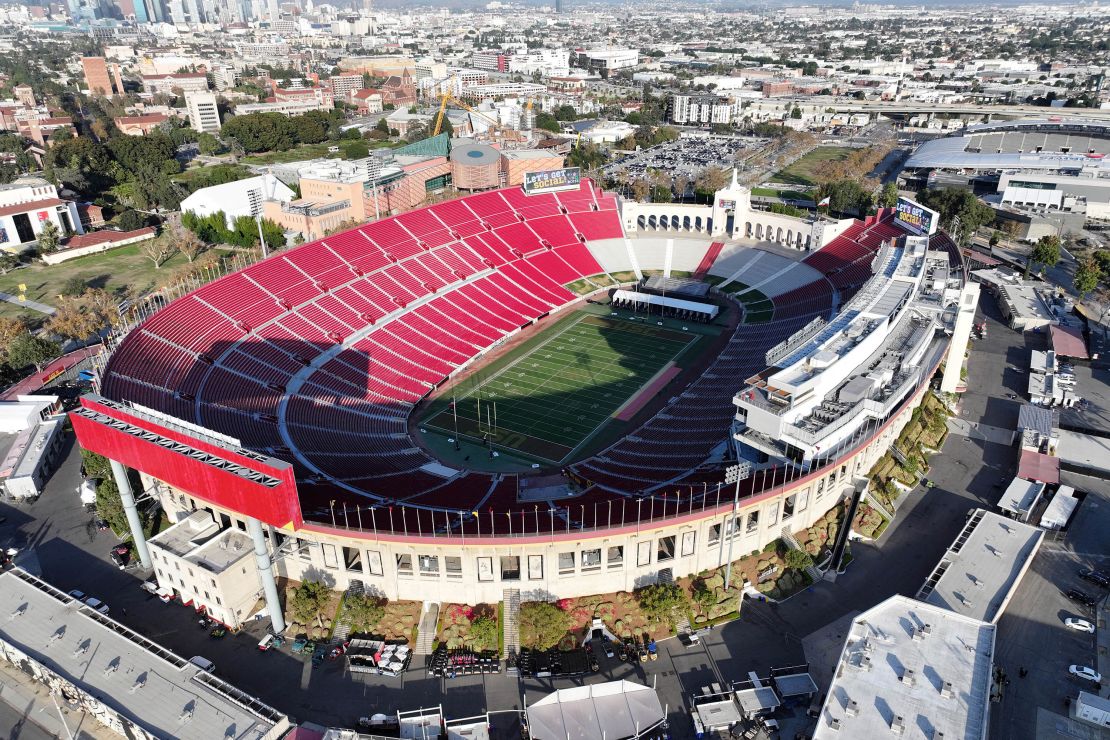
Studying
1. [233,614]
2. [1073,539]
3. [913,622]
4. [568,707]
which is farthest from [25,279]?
[1073,539]

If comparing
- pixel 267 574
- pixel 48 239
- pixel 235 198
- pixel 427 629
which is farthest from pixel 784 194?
pixel 267 574

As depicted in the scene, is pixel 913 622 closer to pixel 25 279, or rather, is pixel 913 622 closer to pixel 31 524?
pixel 31 524

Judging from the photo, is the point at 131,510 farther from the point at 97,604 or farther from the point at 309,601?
the point at 309,601

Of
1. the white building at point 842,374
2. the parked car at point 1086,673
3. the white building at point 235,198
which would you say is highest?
the white building at point 842,374

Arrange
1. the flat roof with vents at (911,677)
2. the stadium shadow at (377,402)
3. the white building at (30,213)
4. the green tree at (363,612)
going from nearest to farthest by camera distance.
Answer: the flat roof with vents at (911,677), the green tree at (363,612), the stadium shadow at (377,402), the white building at (30,213)

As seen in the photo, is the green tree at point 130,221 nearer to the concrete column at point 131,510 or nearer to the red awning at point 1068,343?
the concrete column at point 131,510

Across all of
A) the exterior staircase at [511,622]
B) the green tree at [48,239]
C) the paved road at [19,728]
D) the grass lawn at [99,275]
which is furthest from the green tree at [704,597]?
the green tree at [48,239]

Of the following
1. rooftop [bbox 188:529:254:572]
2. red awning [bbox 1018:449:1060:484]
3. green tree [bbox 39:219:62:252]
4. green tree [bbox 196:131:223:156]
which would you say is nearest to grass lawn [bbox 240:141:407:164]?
green tree [bbox 196:131:223:156]
